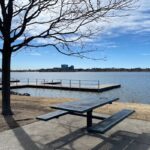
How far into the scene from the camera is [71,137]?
5672 millimetres

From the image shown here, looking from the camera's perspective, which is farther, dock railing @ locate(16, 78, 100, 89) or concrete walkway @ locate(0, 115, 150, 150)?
dock railing @ locate(16, 78, 100, 89)

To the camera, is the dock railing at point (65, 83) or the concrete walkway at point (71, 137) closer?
the concrete walkway at point (71, 137)

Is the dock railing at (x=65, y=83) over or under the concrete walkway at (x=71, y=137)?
under

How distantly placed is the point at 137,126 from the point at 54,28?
353 centimetres

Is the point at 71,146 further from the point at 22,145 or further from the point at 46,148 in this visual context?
the point at 22,145

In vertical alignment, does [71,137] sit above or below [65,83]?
above

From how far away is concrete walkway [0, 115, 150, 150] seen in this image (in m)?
5.12

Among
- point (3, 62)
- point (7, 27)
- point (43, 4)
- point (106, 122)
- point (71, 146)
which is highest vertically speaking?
point (43, 4)

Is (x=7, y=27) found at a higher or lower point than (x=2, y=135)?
higher

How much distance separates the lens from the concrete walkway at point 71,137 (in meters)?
5.12

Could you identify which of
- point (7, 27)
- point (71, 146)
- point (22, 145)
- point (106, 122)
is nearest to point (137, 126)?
point (106, 122)

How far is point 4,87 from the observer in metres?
7.96

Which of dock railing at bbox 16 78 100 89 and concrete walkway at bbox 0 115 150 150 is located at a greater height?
concrete walkway at bbox 0 115 150 150

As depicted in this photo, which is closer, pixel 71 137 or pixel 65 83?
pixel 71 137
